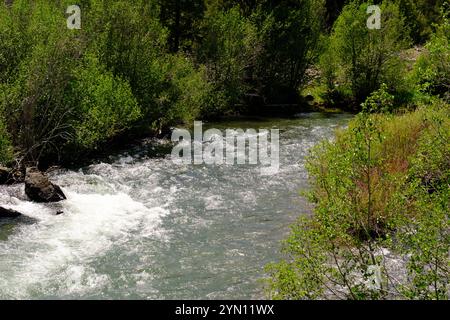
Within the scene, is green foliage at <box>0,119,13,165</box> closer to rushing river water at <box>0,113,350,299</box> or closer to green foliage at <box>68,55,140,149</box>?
rushing river water at <box>0,113,350,299</box>

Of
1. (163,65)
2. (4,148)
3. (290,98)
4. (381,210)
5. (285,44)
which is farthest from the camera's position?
(290,98)

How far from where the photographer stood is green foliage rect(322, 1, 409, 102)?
45406mm

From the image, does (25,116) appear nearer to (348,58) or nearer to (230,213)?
(230,213)

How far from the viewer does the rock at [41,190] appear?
20.2 m

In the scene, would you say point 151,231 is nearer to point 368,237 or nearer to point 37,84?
point 368,237

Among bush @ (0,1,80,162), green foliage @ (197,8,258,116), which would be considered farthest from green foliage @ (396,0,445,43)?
bush @ (0,1,80,162)

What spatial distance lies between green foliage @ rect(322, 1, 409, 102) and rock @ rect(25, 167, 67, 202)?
31.8 m

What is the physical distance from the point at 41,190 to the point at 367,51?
3319 centimetres

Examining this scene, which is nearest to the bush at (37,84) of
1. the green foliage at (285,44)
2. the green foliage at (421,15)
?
the green foliage at (285,44)

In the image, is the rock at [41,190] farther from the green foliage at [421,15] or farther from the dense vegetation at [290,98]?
the green foliage at [421,15]

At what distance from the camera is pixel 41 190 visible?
20328 millimetres

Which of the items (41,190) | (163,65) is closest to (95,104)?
(41,190)

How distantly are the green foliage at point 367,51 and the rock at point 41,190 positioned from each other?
3182 centimetres

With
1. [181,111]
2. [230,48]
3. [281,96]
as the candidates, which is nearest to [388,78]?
[281,96]
